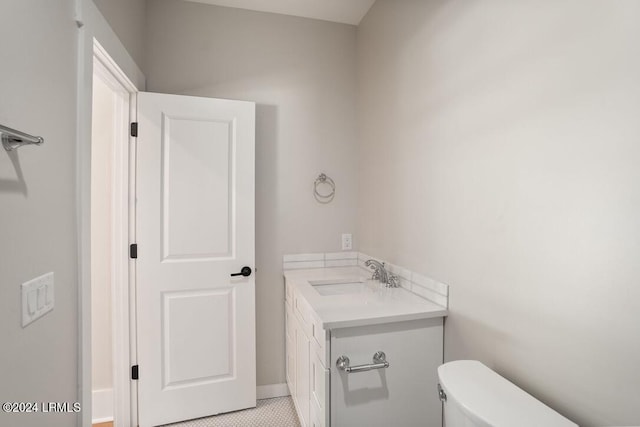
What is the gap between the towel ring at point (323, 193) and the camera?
239 centimetres

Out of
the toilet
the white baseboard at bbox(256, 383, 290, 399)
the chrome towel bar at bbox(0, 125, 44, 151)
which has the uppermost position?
the chrome towel bar at bbox(0, 125, 44, 151)

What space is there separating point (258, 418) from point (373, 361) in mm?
1138

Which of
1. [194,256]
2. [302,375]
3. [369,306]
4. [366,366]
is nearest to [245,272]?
[194,256]

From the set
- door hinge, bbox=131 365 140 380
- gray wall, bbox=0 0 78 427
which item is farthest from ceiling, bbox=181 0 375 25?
door hinge, bbox=131 365 140 380

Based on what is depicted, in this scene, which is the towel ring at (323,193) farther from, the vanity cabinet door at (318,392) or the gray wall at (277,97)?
the vanity cabinet door at (318,392)

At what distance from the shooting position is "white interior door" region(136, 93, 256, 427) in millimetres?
1911

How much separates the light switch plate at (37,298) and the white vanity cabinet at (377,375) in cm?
94

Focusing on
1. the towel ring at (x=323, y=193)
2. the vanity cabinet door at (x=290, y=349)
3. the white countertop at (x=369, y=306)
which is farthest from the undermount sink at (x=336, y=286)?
the towel ring at (x=323, y=193)

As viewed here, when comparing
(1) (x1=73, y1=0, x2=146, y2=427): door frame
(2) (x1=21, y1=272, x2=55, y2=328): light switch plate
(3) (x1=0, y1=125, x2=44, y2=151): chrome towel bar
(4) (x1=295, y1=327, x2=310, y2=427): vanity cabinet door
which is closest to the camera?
(3) (x1=0, y1=125, x2=44, y2=151): chrome towel bar

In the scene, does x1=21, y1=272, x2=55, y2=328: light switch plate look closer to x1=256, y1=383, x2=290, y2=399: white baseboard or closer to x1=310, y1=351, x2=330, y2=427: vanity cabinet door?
x1=310, y1=351, x2=330, y2=427: vanity cabinet door

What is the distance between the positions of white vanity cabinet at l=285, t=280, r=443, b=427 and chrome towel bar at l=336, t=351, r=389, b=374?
18mm

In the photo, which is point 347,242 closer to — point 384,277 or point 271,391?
point 384,277

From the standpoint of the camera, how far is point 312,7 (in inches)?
88.2

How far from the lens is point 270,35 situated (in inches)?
90.9
